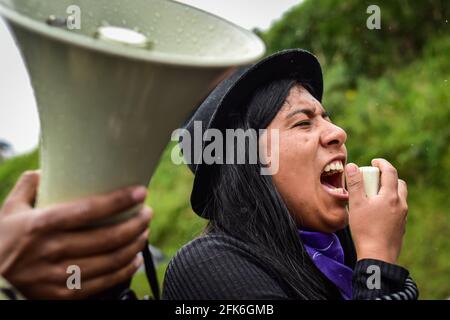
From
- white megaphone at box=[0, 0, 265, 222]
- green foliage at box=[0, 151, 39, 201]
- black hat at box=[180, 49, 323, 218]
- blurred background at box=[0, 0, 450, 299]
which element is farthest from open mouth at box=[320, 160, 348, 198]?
green foliage at box=[0, 151, 39, 201]

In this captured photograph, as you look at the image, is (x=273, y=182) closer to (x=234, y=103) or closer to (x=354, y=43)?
(x=234, y=103)

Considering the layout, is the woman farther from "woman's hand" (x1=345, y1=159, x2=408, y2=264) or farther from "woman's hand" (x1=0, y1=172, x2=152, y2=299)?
"woman's hand" (x1=0, y1=172, x2=152, y2=299)

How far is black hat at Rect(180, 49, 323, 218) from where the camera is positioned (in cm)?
199

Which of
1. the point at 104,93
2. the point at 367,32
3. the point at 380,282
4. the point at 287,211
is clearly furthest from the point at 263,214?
the point at 367,32

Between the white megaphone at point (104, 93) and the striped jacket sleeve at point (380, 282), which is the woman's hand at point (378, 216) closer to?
the striped jacket sleeve at point (380, 282)

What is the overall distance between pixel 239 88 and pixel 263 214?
37 centimetres

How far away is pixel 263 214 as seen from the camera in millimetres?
1937

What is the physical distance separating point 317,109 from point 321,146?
130 mm

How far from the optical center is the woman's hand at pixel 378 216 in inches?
70.0

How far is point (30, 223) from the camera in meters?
1.13

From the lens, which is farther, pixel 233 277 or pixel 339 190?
pixel 339 190

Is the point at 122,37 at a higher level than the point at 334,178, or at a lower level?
higher
